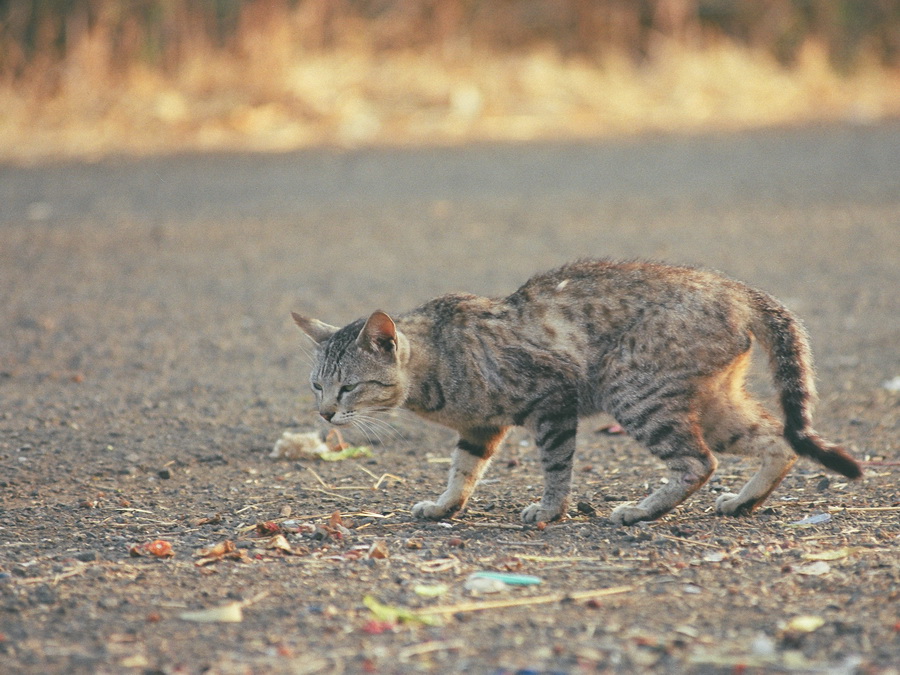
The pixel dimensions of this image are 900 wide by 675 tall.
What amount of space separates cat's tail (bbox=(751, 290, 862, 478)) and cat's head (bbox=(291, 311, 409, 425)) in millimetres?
1554

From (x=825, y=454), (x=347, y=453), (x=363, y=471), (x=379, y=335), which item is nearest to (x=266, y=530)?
(x=379, y=335)

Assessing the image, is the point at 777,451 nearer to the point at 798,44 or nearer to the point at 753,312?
the point at 753,312

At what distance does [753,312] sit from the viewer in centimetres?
503

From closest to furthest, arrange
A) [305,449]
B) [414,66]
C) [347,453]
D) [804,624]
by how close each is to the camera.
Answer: [804,624] < [305,449] < [347,453] < [414,66]

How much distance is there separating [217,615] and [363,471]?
216 cm

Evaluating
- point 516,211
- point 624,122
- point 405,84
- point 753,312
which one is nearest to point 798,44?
point 624,122

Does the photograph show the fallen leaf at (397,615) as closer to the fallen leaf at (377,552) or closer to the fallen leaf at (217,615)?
the fallen leaf at (217,615)

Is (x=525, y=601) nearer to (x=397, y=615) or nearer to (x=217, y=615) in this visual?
(x=397, y=615)

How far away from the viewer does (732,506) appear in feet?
16.4

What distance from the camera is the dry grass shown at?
50.8ft

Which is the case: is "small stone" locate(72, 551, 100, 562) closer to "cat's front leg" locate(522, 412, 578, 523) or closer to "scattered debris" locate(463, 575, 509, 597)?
"scattered debris" locate(463, 575, 509, 597)

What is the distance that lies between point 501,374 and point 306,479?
1.27 metres

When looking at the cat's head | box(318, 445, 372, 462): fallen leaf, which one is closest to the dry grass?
box(318, 445, 372, 462): fallen leaf

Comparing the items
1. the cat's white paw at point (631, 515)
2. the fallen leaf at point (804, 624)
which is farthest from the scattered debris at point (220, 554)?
the fallen leaf at point (804, 624)
